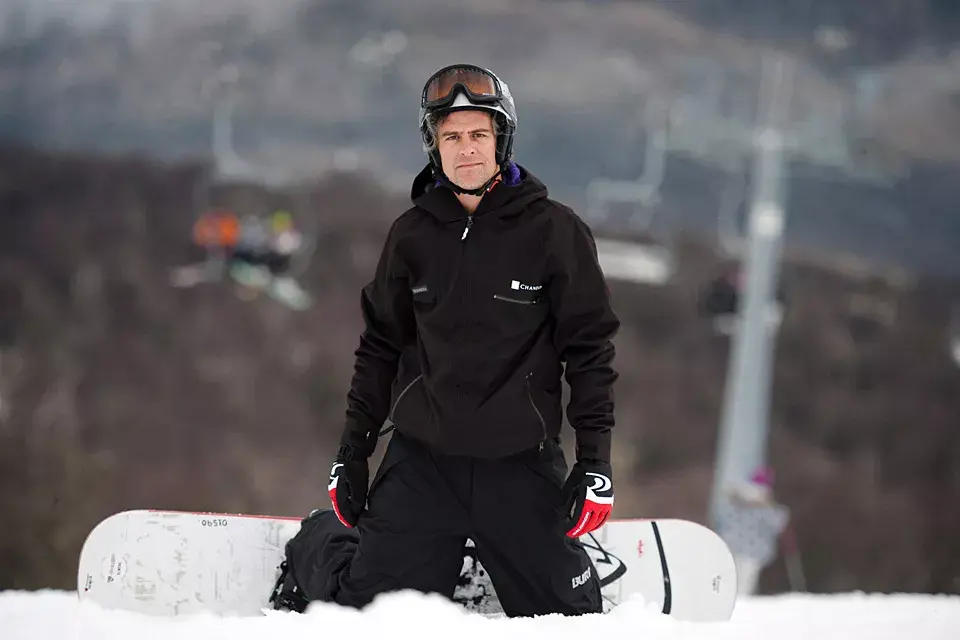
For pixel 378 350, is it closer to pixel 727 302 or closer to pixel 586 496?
pixel 586 496

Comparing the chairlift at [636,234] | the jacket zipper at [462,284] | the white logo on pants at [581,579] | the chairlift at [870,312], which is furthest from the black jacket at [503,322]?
the chairlift at [870,312]

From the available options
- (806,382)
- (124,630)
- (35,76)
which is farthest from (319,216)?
(124,630)

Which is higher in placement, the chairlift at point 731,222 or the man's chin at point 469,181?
the chairlift at point 731,222

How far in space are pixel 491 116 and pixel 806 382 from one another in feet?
18.4

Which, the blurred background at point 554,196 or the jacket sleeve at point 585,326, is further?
the blurred background at point 554,196

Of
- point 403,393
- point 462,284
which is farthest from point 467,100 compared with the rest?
point 403,393

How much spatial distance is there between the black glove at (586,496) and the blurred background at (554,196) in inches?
192

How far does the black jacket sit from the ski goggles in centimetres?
19

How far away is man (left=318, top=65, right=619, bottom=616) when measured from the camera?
68.7 inches

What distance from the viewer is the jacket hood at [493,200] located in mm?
1759

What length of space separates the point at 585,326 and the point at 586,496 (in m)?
0.36

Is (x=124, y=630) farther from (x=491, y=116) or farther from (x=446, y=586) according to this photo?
(x=491, y=116)

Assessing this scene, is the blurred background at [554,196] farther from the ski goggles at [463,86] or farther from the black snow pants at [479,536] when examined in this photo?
the black snow pants at [479,536]

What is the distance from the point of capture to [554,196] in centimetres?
656
